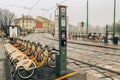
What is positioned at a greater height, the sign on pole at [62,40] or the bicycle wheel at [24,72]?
the sign on pole at [62,40]

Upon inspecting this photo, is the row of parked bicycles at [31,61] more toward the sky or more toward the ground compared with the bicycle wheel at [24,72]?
more toward the sky

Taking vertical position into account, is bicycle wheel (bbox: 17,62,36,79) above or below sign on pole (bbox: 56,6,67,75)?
below

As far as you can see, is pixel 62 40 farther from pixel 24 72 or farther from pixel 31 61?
pixel 24 72

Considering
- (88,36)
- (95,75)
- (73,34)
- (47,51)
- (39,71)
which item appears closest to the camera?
(95,75)

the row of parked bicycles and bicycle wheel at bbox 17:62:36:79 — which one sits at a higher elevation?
the row of parked bicycles

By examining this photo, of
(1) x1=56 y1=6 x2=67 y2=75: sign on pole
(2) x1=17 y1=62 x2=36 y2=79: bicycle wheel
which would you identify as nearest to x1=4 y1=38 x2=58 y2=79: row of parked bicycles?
(2) x1=17 y1=62 x2=36 y2=79: bicycle wheel

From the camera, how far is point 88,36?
2544 cm

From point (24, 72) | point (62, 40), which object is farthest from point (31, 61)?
point (62, 40)

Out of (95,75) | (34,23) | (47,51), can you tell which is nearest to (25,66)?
(47,51)

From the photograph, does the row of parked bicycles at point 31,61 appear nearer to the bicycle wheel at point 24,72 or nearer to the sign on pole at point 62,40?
the bicycle wheel at point 24,72

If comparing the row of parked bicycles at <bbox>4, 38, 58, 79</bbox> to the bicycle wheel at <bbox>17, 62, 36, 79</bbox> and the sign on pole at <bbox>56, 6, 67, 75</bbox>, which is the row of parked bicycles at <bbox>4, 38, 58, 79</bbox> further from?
the sign on pole at <bbox>56, 6, 67, 75</bbox>

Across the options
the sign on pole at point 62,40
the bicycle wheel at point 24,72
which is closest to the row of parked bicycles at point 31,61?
the bicycle wheel at point 24,72

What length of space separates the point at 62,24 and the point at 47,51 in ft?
6.02

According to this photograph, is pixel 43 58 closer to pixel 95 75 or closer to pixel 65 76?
pixel 65 76
